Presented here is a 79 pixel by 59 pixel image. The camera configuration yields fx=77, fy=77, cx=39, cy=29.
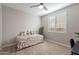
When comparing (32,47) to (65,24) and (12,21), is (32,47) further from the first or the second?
(65,24)

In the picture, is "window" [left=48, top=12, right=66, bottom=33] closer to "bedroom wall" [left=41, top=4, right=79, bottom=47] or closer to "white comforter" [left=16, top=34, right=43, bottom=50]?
"bedroom wall" [left=41, top=4, right=79, bottom=47]

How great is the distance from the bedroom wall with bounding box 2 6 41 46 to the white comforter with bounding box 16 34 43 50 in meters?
0.11

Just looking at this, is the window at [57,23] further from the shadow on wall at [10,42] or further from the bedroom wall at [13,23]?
the shadow on wall at [10,42]

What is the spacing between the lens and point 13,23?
1.46 metres

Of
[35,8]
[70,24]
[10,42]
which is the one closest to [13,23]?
[10,42]

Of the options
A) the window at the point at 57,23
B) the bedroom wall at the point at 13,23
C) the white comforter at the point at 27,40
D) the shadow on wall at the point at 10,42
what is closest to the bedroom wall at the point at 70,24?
the window at the point at 57,23

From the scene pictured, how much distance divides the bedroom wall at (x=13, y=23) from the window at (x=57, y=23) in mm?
324

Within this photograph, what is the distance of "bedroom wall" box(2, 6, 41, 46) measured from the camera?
1.42 meters

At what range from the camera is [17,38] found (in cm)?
145

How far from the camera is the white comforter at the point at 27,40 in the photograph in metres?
1.46

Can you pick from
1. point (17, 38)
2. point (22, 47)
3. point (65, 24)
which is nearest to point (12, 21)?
point (17, 38)

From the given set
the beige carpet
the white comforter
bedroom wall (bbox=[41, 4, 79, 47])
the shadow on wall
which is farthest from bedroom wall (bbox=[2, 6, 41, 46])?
bedroom wall (bbox=[41, 4, 79, 47])

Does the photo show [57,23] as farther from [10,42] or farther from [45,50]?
[10,42]
